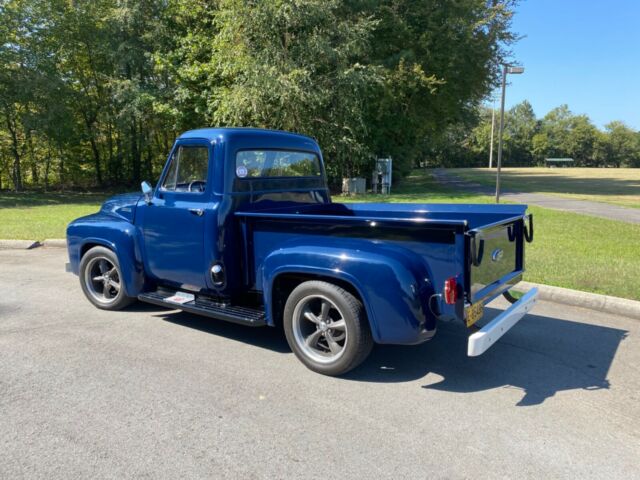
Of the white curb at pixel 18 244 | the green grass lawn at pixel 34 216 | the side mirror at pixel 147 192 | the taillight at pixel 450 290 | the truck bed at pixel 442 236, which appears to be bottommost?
the white curb at pixel 18 244

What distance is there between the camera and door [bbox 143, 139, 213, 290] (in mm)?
4539

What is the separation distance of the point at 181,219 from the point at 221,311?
3.14ft

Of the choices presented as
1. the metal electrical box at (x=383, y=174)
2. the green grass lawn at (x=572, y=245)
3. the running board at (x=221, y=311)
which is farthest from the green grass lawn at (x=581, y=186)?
the running board at (x=221, y=311)

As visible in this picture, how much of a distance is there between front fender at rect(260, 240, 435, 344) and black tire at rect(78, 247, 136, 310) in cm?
281

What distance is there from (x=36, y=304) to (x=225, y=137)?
10.9 feet

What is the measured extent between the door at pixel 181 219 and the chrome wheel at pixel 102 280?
775 mm

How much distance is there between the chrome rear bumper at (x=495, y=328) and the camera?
3359 millimetres

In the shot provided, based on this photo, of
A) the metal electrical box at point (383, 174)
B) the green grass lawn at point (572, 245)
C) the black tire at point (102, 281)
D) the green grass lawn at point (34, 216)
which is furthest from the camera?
the metal electrical box at point (383, 174)

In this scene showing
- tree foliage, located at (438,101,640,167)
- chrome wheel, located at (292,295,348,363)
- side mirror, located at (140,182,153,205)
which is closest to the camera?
chrome wheel, located at (292,295,348,363)

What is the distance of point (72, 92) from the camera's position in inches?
909

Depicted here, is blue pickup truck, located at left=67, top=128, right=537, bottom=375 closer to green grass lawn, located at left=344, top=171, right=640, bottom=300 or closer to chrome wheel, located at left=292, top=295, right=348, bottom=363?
chrome wheel, located at left=292, top=295, right=348, bottom=363

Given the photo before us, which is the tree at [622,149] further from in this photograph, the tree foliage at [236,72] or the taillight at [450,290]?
the taillight at [450,290]

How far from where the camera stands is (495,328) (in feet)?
11.7

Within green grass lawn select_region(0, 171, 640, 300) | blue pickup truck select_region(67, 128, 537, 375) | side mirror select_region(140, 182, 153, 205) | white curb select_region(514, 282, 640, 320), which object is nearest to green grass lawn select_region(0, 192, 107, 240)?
green grass lawn select_region(0, 171, 640, 300)
